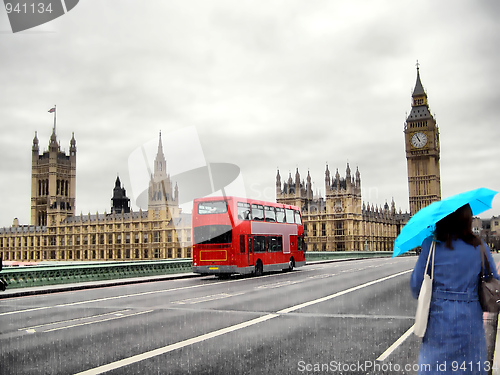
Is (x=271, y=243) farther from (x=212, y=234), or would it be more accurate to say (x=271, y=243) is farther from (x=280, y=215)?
(x=212, y=234)

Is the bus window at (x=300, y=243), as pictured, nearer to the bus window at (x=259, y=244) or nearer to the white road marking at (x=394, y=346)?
the bus window at (x=259, y=244)

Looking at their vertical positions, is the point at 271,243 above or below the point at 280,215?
below

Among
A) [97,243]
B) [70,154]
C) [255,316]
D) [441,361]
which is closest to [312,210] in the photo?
[97,243]

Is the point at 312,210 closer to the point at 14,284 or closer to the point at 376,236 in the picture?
the point at 376,236

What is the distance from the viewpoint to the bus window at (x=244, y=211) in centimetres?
2494

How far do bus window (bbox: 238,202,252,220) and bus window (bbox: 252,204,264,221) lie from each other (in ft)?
1.53

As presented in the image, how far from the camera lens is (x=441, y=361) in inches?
150

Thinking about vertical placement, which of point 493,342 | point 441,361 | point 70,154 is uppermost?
point 70,154

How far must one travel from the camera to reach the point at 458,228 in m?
3.89

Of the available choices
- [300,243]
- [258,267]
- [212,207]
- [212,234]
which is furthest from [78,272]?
[300,243]

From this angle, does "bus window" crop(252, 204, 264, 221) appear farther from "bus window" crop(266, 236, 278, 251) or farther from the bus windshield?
the bus windshield

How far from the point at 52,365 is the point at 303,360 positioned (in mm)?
3594

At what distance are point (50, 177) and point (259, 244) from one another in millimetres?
130012

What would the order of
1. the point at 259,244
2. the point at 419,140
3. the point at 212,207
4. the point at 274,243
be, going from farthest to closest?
the point at 419,140 → the point at 274,243 → the point at 259,244 → the point at 212,207
